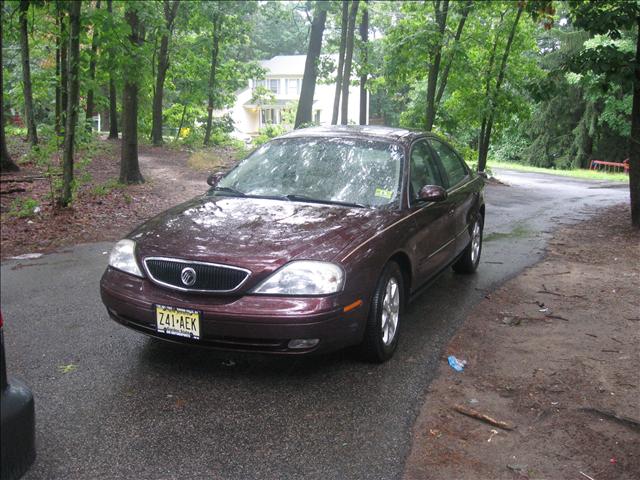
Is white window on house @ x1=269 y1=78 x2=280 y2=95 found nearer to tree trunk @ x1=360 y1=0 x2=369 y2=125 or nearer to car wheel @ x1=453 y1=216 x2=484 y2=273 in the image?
tree trunk @ x1=360 y1=0 x2=369 y2=125

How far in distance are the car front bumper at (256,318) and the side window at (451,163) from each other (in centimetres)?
266

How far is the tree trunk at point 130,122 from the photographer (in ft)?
39.6

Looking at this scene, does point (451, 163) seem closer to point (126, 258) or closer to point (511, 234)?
point (126, 258)

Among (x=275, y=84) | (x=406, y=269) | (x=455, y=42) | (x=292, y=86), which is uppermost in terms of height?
(x=275, y=84)

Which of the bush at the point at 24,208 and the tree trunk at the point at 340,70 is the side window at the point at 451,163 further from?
the tree trunk at the point at 340,70

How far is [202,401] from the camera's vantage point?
365 centimetres

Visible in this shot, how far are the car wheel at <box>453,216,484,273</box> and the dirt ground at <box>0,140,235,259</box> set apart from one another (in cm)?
488

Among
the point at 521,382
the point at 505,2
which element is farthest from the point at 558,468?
the point at 505,2

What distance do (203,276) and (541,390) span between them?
A: 2.28 meters

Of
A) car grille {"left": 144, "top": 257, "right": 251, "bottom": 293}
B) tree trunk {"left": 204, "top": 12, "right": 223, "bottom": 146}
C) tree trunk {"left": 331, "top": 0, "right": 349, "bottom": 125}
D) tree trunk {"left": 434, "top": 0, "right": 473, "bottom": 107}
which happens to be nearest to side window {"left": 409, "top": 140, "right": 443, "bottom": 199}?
car grille {"left": 144, "top": 257, "right": 251, "bottom": 293}

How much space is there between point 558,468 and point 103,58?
999 cm

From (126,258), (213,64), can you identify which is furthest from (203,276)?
(213,64)

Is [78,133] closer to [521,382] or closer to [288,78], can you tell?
[521,382]

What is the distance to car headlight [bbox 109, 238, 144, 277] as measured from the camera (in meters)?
4.01
